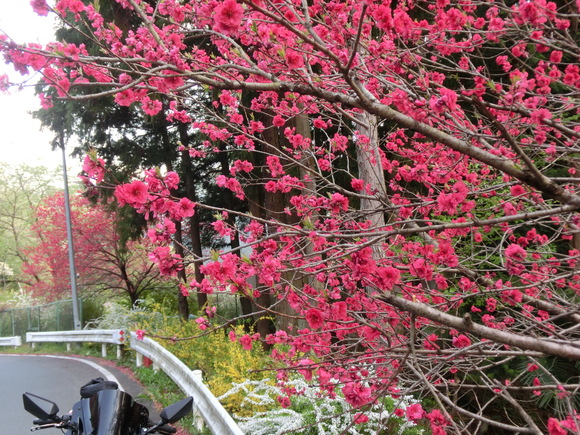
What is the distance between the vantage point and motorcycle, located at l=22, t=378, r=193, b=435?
248cm

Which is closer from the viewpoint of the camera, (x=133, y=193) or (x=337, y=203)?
(x=133, y=193)

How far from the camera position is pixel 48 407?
9.30 feet

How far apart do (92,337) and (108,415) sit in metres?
11.3

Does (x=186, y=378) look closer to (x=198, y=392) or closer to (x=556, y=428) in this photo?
(x=198, y=392)

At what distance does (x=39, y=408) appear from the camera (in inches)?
109

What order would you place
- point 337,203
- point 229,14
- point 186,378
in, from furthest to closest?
1. point 186,378
2. point 337,203
3. point 229,14

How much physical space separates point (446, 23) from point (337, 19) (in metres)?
1.03

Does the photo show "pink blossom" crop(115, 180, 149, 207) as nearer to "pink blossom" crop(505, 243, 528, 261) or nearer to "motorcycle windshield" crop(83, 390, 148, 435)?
"motorcycle windshield" crop(83, 390, 148, 435)

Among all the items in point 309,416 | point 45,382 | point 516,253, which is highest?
point 516,253

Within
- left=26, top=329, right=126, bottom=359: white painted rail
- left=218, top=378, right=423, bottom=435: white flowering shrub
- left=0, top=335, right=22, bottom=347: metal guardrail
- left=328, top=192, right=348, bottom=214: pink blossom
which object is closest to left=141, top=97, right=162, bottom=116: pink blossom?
left=328, top=192, right=348, bottom=214: pink blossom

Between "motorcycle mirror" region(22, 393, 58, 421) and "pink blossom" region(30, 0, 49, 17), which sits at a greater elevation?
"pink blossom" region(30, 0, 49, 17)

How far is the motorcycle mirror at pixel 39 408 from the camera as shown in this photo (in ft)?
9.08

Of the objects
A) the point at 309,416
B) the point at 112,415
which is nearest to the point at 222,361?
the point at 309,416

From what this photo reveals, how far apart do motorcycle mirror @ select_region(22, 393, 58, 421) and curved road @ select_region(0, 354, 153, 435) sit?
3.51 meters
